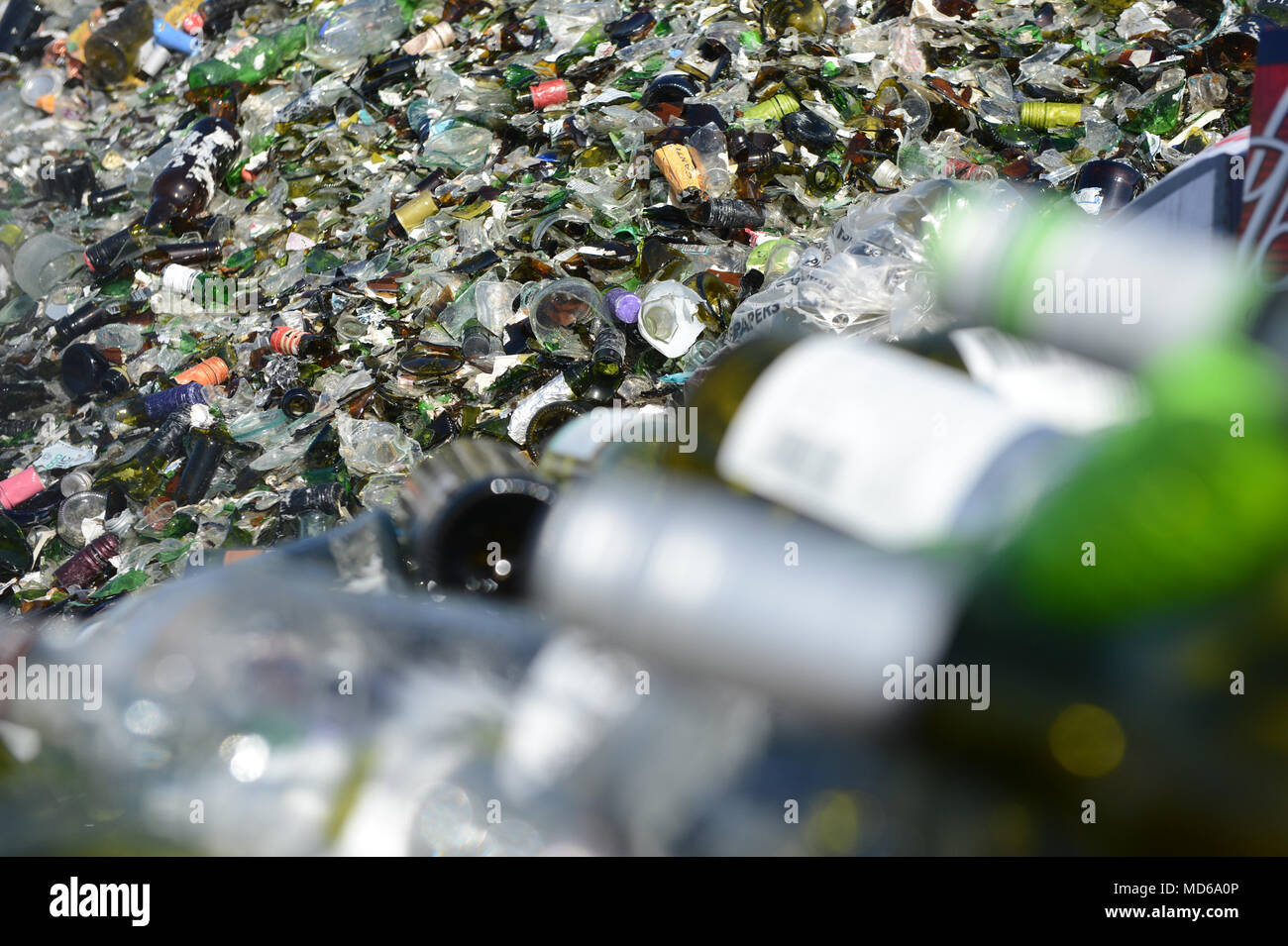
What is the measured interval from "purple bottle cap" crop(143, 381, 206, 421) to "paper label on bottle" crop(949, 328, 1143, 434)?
221 centimetres

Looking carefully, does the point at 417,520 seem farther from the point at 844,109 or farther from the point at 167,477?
the point at 844,109

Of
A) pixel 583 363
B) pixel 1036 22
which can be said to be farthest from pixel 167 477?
pixel 1036 22

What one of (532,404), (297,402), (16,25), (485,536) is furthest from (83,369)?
(16,25)

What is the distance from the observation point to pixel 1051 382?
3.01 feet

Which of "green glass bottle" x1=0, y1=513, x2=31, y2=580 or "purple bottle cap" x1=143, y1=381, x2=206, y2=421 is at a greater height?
"purple bottle cap" x1=143, y1=381, x2=206, y2=421

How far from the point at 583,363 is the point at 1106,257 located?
141 cm

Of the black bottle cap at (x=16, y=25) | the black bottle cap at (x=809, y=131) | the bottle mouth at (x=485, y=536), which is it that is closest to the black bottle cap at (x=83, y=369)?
the black bottle cap at (x=809, y=131)

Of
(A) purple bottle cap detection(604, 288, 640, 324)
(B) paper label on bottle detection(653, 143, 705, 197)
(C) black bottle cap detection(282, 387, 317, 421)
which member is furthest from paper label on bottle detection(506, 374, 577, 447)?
(B) paper label on bottle detection(653, 143, 705, 197)

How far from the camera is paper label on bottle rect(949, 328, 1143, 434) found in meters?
0.87

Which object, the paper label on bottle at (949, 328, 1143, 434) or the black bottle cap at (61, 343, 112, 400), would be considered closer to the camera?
the paper label on bottle at (949, 328, 1143, 434)

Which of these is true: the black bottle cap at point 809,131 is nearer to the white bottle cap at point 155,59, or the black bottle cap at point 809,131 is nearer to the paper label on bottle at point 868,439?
the paper label on bottle at point 868,439

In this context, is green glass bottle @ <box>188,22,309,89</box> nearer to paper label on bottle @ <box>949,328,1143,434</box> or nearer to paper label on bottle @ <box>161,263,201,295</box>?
paper label on bottle @ <box>161,263,201,295</box>

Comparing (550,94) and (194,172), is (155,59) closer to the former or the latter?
(194,172)

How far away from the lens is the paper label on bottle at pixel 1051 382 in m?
0.87
